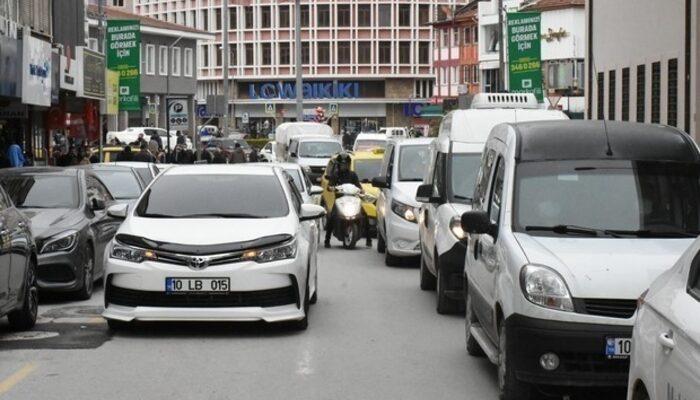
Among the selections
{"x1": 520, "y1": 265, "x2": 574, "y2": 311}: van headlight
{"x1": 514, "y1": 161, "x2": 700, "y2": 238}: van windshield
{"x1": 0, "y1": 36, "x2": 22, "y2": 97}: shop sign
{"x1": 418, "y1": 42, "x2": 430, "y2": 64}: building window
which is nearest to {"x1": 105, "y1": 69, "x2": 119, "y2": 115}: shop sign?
{"x1": 0, "y1": 36, "x2": 22, "y2": 97}: shop sign

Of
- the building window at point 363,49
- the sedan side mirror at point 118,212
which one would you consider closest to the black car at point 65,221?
the sedan side mirror at point 118,212

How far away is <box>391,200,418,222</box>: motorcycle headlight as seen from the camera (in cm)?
2130

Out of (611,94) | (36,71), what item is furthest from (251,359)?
(611,94)

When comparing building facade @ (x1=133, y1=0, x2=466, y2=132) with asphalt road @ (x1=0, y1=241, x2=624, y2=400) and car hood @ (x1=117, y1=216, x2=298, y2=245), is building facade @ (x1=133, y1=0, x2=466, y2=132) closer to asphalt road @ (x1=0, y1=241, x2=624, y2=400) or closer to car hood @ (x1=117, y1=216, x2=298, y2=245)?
asphalt road @ (x1=0, y1=241, x2=624, y2=400)

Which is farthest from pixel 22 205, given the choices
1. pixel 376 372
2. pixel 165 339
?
pixel 376 372

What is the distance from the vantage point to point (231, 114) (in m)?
131

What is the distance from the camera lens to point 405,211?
21453 mm

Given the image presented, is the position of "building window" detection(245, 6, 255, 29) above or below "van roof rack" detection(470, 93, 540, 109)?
above

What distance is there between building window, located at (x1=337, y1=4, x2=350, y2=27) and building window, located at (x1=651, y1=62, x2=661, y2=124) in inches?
3707

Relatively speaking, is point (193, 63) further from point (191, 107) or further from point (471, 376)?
point (471, 376)

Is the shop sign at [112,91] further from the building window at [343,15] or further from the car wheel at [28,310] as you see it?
the building window at [343,15]

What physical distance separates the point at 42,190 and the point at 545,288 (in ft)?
30.7

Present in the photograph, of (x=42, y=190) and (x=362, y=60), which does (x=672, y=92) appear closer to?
(x=42, y=190)

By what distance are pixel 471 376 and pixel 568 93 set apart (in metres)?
68.6
